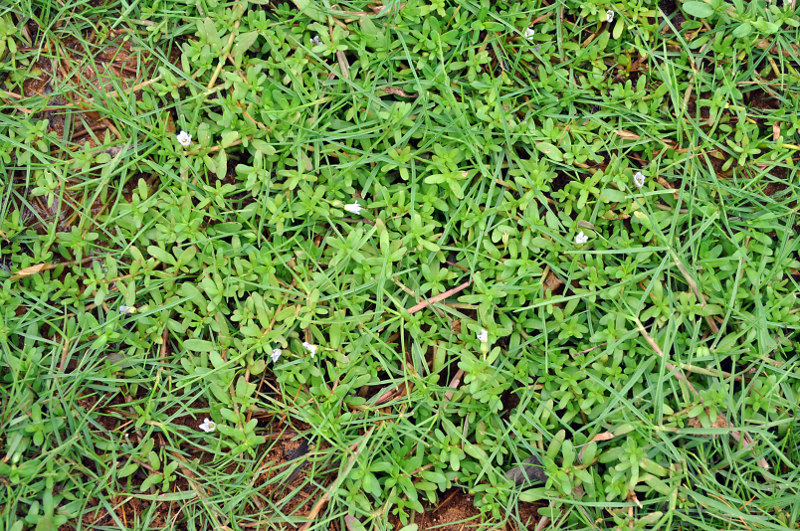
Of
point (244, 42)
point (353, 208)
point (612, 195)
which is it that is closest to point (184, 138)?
point (244, 42)

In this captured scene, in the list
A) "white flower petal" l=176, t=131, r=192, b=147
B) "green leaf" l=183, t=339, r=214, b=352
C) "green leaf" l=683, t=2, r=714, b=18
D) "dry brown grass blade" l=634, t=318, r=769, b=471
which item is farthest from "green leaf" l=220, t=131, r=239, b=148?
"green leaf" l=683, t=2, r=714, b=18

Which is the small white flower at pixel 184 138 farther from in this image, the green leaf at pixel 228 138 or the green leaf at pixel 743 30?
the green leaf at pixel 743 30

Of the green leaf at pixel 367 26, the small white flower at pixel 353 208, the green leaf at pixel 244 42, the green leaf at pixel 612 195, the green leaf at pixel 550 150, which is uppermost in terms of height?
the green leaf at pixel 367 26

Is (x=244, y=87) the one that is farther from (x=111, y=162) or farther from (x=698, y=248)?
(x=698, y=248)

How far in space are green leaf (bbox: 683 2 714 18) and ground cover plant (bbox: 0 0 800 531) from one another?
0.04 ft

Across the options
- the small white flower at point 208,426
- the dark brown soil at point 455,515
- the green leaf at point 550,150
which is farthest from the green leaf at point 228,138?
the dark brown soil at point 455,515

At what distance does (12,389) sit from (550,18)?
10.3 feet

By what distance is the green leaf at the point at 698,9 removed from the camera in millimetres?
2787

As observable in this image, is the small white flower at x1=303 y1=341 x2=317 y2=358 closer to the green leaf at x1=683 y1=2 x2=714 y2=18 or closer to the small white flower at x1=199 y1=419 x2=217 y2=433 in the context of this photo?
the small white flower at x1=199 y1=419 x2=217 y2=433

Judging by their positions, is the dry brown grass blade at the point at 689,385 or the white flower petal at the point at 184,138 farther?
the white flower petal at the point at 184,138

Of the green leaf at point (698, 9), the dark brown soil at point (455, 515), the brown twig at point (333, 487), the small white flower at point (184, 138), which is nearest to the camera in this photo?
the brown twig at point (333, 487)

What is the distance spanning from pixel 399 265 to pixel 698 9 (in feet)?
6.58

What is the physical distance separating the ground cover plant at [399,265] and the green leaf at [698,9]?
1 cm

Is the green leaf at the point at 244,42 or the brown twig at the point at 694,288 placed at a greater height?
the green leaf at the point at 244,42
